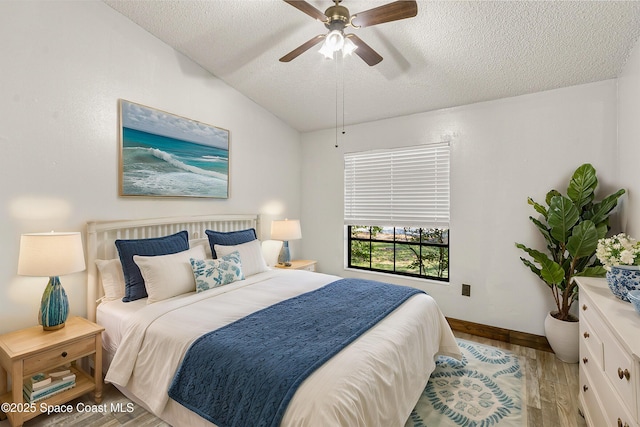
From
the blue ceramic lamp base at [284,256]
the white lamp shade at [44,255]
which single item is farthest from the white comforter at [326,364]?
the blue ceramic lamp base at [284,256]

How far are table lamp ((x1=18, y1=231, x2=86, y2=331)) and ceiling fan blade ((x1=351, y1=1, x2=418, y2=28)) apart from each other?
91.1 inches

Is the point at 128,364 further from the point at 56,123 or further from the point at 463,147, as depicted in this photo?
the point at 463,147

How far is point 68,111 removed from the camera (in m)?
2.44

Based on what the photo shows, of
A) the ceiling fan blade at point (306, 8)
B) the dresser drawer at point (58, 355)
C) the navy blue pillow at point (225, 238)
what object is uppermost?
the ceiling fan blade at point (306, 8)

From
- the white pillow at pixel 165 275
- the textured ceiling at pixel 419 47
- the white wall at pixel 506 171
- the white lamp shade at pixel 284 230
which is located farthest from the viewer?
the white lamp shade at pixel 284 230

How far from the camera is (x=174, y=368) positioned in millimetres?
1794

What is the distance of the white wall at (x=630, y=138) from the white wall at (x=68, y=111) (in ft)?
12.1

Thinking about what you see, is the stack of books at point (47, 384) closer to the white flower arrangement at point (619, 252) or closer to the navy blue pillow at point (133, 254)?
the navy blue pillow at point (133, 254)

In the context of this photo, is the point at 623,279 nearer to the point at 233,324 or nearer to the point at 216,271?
the point at 233,324

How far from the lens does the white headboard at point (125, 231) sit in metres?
2.52

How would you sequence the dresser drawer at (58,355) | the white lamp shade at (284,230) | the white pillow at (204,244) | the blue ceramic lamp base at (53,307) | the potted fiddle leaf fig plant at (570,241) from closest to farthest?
the dresser drawer at (58,355), the blue ceramic lamp base at (53,307), the potted fiddle leaf fig plant at (570,241), the white pillow at (204,244), the white lamp shade at (284,230)

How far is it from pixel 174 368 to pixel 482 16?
3.04m

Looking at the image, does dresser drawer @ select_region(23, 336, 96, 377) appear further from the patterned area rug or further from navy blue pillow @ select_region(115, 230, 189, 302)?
the patterned area rug

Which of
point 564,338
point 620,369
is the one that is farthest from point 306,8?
point 564,338
